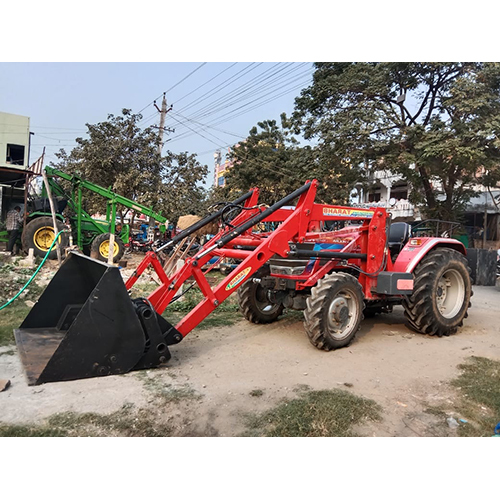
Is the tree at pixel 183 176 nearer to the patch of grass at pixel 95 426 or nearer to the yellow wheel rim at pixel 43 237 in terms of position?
the yellow wheel rim at pixel 43 237

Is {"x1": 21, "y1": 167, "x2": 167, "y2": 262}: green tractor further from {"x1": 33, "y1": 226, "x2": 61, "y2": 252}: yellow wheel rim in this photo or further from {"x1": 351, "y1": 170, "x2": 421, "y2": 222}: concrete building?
{"x1": 351, "y1": 170, "x2": 421, "y2": 222}: concrete building

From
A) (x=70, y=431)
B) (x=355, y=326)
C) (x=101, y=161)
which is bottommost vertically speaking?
(x=70, y=431)

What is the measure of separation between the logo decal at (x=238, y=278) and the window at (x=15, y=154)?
26924 millimetres

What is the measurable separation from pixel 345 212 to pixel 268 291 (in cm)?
179

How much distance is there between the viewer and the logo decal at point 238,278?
4.48 m

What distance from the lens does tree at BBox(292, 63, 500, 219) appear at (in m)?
13.5

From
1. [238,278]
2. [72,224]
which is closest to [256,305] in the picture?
[238,278]

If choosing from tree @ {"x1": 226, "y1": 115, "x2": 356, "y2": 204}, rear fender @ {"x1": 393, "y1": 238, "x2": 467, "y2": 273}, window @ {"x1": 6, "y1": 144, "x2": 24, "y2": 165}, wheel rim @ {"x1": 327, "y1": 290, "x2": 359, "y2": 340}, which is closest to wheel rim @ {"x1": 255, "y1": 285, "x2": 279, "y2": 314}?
wheel rim @ {"x1": 327, "y1": 290, "x2": 359, "y2": 340}

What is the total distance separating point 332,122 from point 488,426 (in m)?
14.6

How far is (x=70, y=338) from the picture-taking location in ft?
11.6

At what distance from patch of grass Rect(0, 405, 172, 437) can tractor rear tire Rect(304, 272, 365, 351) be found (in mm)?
2302

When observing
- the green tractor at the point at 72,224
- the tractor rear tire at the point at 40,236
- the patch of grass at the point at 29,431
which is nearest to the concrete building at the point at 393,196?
the green tractor at the point at 72,224

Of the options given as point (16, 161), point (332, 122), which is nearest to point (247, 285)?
point (332, 122)

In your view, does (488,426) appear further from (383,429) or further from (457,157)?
(457,157)
